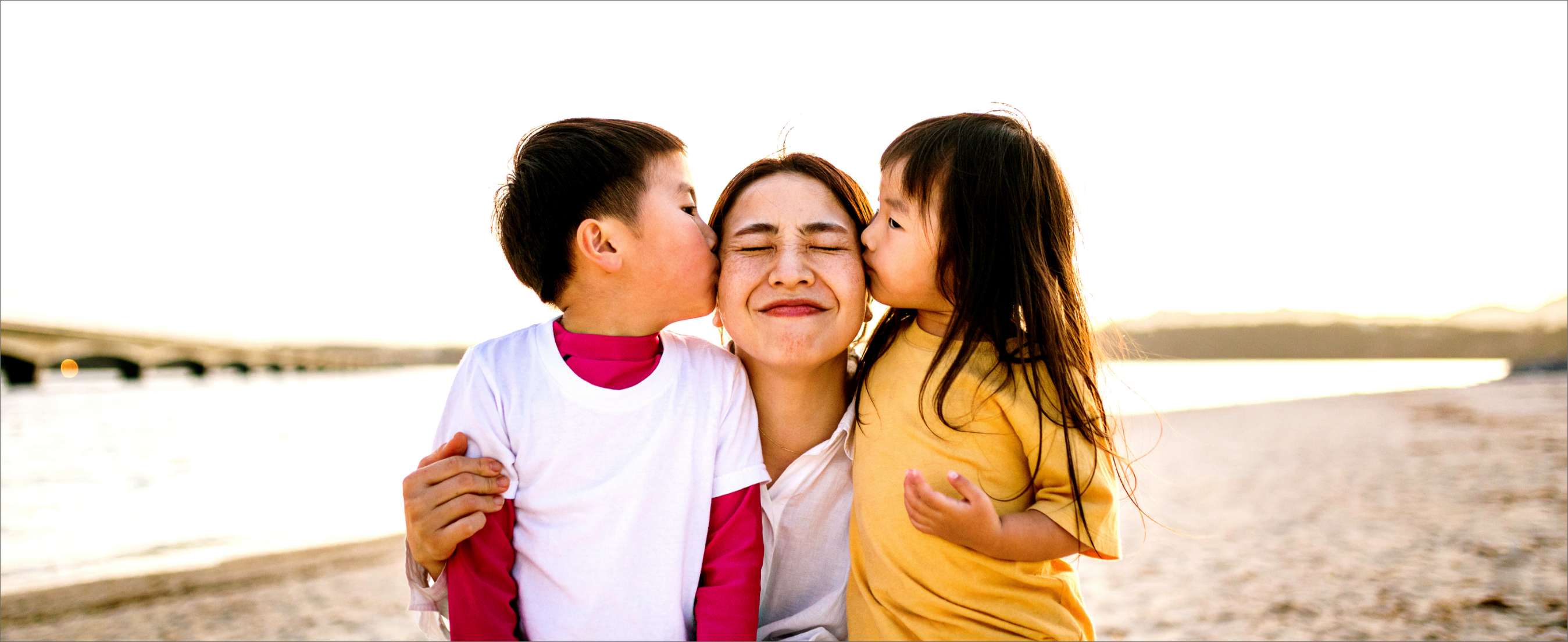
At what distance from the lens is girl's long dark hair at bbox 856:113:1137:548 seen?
8.02 feet

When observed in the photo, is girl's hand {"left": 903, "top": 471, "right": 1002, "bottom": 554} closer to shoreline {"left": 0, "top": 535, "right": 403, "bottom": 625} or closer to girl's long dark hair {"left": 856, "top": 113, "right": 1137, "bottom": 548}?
girl's long dark hair {"left": 856, "top": 113, "right": 1137, "bottom": 548}

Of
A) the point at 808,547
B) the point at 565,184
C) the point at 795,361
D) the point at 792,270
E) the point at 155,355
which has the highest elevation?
the point at 565,184

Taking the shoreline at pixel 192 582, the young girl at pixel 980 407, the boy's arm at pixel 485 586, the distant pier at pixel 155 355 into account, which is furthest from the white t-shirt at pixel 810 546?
the distant pier at pixel 155 355

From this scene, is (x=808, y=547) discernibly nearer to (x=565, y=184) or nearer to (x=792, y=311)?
(x=792, y=311)

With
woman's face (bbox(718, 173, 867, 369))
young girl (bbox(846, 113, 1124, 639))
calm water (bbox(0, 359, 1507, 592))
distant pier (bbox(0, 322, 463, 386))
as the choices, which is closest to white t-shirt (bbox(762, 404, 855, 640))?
young girl (bbox(846, 113, 1124, 639))

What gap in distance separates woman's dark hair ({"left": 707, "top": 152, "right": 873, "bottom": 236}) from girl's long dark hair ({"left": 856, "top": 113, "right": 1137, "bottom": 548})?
238 millimetres

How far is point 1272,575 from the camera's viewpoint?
6.71 metres

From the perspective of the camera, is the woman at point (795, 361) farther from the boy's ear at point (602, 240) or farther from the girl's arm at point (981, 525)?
the girl's arm at point (981, 525)

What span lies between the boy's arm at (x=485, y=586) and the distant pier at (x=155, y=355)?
3010 centimetres

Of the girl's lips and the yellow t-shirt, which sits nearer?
the yellow t-shirt

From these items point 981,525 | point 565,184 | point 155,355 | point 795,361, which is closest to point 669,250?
point 565,184

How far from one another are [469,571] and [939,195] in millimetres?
1633

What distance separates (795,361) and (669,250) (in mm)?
481

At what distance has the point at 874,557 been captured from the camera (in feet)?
8.17
